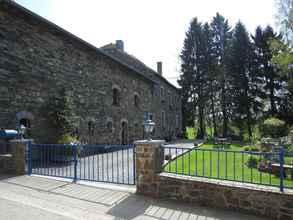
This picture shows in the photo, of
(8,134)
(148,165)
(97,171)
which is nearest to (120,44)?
(8,134)

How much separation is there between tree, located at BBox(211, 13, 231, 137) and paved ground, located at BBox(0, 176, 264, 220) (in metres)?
24.1

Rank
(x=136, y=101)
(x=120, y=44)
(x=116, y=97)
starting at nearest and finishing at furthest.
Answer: (x=116, y=97) → (x=136, y=101) → (x=120, y=44)

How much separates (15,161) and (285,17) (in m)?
18.3

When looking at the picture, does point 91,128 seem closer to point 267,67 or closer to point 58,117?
point 58,117

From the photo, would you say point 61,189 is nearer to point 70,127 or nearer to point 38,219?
point 38,219

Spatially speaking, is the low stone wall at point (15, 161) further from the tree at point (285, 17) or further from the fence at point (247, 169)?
the tree at point (285, 17)

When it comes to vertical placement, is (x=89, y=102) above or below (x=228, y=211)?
above

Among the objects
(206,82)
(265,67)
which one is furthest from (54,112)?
(265,67)

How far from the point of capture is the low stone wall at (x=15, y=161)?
6.46 meters

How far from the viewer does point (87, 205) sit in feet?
13.5

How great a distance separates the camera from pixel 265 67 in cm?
2622

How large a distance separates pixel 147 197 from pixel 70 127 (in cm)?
651

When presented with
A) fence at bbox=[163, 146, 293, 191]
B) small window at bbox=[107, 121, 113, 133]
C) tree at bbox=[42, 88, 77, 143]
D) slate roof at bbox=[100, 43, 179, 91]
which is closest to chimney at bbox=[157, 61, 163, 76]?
slate roof at bbox=[100, 43, 179, 91]

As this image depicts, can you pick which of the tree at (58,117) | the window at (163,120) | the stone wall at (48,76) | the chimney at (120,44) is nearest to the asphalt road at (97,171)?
the tree at (58,117)
